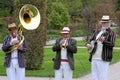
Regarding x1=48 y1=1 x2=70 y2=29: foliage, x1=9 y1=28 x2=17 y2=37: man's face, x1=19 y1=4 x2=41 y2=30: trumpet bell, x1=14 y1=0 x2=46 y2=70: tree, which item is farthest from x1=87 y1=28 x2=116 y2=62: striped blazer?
x1=48 y1=1 x2=70 y2=29: foliage

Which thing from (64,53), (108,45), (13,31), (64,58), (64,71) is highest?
(13,31)

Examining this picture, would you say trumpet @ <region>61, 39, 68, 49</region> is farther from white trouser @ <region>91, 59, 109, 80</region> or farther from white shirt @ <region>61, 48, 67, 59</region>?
white trouser @ <region>91, 59, 109, 80</region>

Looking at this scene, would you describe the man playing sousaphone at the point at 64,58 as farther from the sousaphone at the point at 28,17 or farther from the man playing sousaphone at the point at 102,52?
the sousaphone at the point at 28,17

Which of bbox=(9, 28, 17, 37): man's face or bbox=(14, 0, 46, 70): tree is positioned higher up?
bbox=(9, 28, 17, 37): man's face

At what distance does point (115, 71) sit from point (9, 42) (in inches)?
271

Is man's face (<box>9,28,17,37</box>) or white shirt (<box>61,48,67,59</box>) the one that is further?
white shirt (<box>61,48,67,59</box>)

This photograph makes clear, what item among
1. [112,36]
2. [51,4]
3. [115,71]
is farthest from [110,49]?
[51,4]

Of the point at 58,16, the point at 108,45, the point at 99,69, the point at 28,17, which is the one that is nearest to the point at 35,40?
the point at 28,17

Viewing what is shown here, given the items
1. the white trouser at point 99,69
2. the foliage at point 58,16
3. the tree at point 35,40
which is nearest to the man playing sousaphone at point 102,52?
the white trouser at point 99,69

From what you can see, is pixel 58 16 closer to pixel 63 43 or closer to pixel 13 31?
pixel 63 43

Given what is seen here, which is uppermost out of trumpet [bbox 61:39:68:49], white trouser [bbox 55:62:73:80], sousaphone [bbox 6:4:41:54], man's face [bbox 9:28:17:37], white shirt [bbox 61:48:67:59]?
sousaphone [bbox 6:4:41:54]

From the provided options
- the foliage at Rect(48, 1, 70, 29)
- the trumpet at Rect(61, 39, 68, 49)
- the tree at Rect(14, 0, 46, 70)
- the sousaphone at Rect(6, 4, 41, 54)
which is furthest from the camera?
the foliage at Rect(48, 1, 70, 29)

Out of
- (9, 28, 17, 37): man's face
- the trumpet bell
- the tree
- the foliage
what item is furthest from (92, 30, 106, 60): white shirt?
the foliage

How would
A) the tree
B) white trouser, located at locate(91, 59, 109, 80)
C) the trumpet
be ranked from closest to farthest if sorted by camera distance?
the trumpet
white trouser, located at locate(91, 59, 109, 80)
the tree
